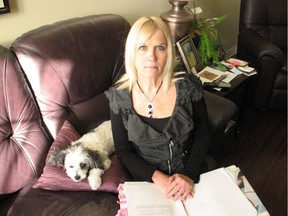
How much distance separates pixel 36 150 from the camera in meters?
1.30

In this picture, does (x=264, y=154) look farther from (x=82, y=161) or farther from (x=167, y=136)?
(x=82, y=161)

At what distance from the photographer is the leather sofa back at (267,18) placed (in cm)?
264

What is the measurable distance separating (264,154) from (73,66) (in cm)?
158

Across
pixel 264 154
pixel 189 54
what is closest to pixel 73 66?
pixel 189 54

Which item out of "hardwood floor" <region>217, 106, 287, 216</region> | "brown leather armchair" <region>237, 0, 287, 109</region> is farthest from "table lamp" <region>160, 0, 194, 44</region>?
"hardwood floor" <region>217, 106, 287, 216</region>

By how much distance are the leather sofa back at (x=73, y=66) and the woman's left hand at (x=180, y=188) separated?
557 millimetres

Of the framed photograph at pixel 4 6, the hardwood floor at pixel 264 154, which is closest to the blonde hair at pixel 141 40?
the framed photograph at pixel 4 6

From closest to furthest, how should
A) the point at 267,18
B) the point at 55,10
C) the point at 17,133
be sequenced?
the point at 17,133 < the point at 55,10 < the point at 267,18

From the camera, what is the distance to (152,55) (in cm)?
113

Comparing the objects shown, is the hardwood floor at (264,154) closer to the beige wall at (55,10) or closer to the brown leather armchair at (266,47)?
the brown leather armchair at (266,47)

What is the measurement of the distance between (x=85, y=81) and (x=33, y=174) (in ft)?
1.68

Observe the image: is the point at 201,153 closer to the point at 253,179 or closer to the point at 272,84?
the point at 253,179

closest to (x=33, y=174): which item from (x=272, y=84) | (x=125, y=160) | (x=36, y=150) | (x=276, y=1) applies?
(x=36, y=150)

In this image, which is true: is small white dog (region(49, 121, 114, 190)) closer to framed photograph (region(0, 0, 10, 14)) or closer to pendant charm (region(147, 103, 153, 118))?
pendant charm (region(147, 103, 153, 118))
